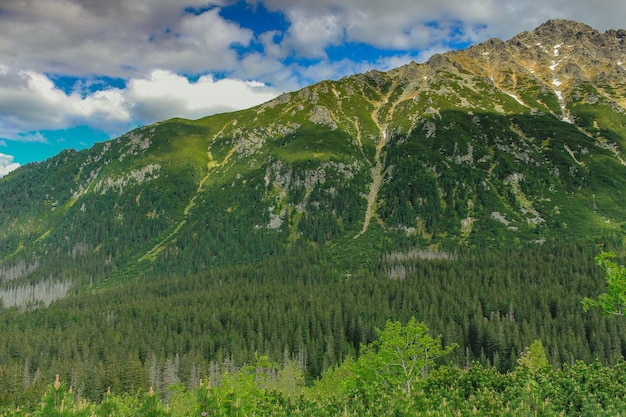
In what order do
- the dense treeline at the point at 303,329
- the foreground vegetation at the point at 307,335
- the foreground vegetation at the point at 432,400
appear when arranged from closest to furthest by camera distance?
the foreground vegetation at the point at 432,400, the foreground vegetation at the point at 307,335, the dense treeline at the point at 303,329

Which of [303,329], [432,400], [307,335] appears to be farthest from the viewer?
[303,329]

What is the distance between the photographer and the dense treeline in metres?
132

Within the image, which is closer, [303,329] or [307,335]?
[307,335]

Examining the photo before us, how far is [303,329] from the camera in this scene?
16100 centimetres

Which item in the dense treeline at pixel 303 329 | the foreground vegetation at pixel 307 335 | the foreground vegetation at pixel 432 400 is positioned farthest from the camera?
the dense treeline at pixel 303 329

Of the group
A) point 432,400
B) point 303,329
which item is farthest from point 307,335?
point 432,400

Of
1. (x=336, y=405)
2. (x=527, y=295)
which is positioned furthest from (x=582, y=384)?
(x=527, y=295)

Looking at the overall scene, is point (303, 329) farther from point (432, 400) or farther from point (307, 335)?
point (432, 400)

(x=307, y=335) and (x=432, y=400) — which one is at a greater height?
(x=432, y=400)

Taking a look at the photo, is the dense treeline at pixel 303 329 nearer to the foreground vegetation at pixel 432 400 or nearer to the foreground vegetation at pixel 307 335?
the foreground vegetation at pixel 307 335

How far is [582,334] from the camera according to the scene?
144375 millimetres

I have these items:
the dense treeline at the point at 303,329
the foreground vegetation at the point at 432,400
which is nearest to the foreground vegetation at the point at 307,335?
the dense treeline at the point at 303,329

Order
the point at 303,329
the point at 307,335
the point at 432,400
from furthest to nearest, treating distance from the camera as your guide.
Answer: the point at 303,329, the point at 307,335, the point at 432,400

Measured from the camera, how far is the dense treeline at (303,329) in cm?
13188
